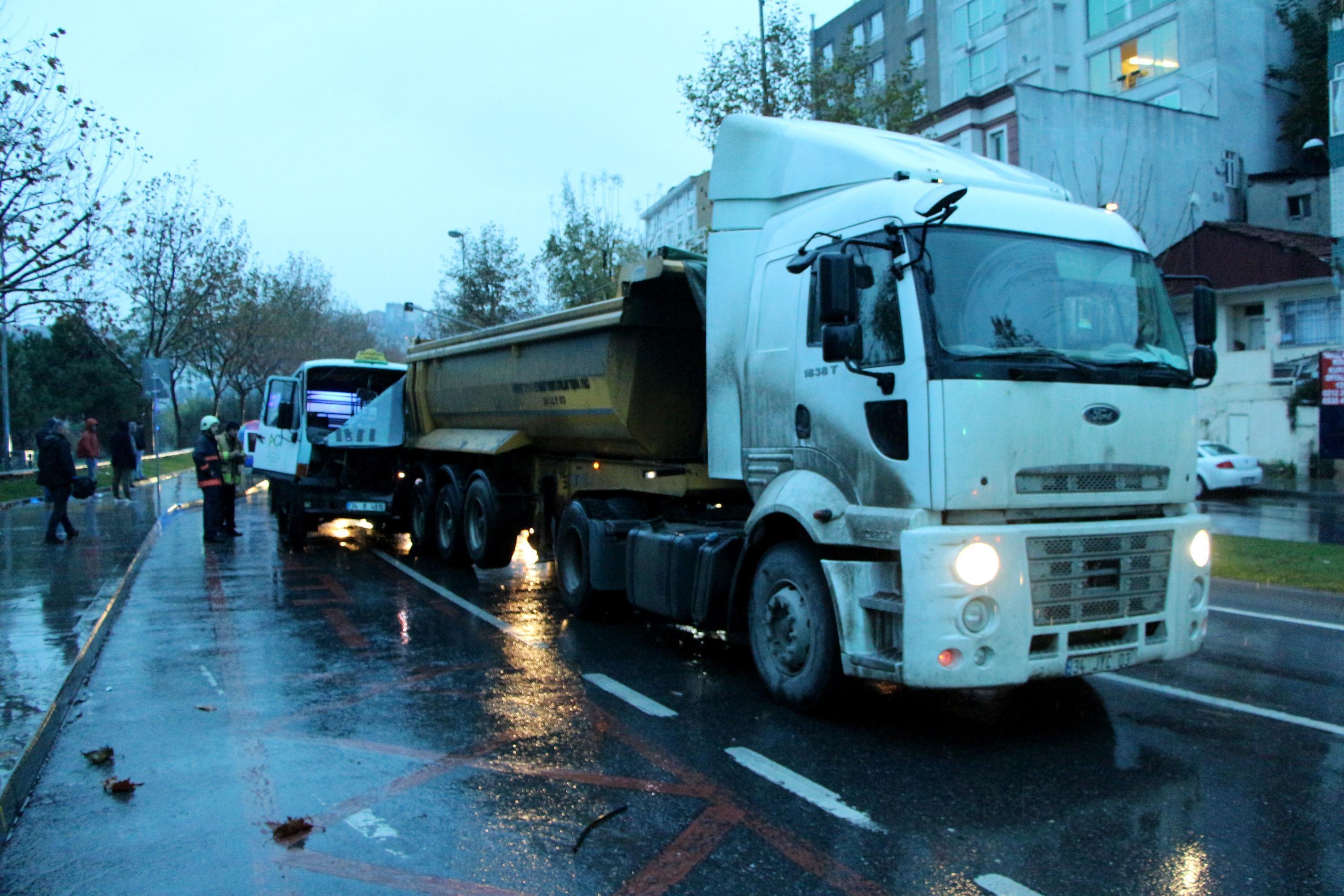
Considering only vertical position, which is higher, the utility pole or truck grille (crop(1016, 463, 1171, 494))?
the utility pole

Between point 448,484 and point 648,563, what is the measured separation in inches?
219

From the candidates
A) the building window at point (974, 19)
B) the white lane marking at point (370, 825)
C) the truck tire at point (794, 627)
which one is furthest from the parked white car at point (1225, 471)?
the building window at point (974, 19)

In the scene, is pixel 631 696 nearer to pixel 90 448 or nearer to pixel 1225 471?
pixel 1225 471

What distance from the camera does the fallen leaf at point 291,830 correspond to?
4.26m

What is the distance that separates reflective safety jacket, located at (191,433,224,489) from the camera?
48.5 feet

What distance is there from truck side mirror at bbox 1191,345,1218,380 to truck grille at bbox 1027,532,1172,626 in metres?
1.02

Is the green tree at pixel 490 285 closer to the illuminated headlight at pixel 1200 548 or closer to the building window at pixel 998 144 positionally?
the building window at pixel 998 144

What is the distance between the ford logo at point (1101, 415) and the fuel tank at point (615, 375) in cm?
318

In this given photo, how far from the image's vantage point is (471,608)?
9734mm

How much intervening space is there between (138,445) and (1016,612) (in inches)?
1364

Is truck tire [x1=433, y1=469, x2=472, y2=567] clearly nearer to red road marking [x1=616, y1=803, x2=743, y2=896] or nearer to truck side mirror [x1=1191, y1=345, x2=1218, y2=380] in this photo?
red road marking [x1=616, y1=803, x2=743, y2=896]

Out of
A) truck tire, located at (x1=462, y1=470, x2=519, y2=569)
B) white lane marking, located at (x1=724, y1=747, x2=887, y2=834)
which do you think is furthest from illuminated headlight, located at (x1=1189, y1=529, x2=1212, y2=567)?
truck tire, located at (x1=462, y1=470, x2=519, y2=569)

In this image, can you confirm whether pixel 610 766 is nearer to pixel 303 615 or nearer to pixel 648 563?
pixel 648 563

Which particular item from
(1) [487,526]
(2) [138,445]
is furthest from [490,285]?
(1) [487,526]
